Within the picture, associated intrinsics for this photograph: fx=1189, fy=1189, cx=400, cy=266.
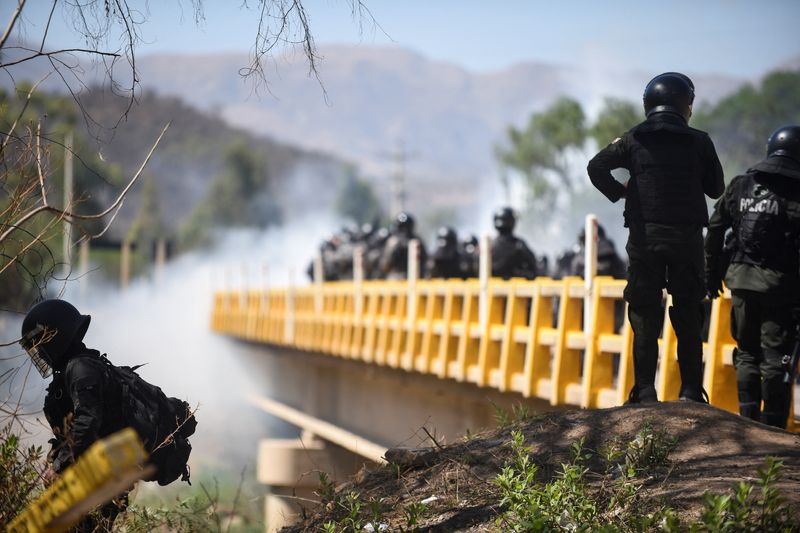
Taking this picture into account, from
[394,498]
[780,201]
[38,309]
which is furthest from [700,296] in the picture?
[38,309]

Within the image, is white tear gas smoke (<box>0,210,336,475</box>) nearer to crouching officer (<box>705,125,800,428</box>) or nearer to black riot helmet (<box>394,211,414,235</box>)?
black riot helmet (<box>394,211,414,235</box>)

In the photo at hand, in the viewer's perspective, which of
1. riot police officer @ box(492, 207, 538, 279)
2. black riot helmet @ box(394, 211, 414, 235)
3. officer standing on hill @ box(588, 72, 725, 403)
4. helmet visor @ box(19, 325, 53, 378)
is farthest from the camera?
black riot helmet @ box(394, 211, 414, 235)

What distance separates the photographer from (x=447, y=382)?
11844mm

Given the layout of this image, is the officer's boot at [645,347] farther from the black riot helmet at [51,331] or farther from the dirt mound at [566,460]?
the black riot helmet at [51,331]

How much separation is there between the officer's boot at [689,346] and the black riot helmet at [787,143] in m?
0.96

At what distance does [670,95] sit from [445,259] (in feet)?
29.9

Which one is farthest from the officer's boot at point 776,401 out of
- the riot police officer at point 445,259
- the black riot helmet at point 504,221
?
the riot police officer at point 445,259

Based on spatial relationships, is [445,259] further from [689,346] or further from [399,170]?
[399,170]

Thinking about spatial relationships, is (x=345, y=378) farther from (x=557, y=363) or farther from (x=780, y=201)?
(x=780, y=201)

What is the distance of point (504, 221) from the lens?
1273cm

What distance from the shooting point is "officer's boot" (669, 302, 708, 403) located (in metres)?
6.28

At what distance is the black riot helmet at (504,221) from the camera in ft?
41.7

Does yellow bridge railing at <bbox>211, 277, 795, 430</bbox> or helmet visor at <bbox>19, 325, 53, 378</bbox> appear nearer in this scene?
helmet visor at <bbox>19, 325, 53, 378</bbox>

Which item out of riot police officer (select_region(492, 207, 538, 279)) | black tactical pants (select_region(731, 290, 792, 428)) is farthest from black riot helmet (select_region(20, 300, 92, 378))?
riot police officer (select_region(492, 207, 538, 279))
